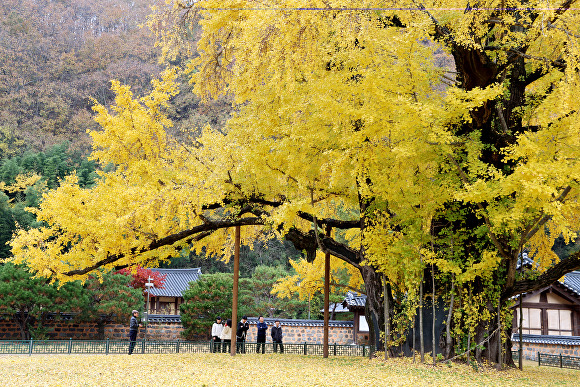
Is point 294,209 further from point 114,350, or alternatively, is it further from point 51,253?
point 114,350

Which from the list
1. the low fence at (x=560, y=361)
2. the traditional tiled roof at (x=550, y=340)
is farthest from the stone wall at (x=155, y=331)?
the low fence at (x=560, y=361)

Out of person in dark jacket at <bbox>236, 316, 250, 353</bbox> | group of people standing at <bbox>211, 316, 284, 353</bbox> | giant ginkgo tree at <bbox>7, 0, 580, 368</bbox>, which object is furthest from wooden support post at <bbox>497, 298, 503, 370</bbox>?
person in dark jacket at <bbox>236, 316, 250, 353</bbox>

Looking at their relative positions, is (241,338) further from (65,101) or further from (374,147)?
(65,101)

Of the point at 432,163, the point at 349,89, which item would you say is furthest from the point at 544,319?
the point at 349,89

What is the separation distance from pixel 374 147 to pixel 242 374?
4.94m

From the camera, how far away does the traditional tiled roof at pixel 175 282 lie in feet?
107

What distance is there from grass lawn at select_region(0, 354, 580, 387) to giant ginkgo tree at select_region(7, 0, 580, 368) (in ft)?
4.74

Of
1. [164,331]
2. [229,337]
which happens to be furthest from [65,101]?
[229,337]

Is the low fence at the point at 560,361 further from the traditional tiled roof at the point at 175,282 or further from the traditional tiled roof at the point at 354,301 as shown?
the traditional tiled roof at the point at 175,282

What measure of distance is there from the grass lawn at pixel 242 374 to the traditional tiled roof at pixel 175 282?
67.7 ft

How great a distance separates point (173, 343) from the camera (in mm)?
15133

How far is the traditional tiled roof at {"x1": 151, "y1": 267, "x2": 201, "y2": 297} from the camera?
32.5 meters

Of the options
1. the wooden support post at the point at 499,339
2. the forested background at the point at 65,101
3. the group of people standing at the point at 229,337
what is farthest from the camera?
the forested background at the point at 65,101

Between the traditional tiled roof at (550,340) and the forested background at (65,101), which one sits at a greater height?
the forested background at (65,101)
